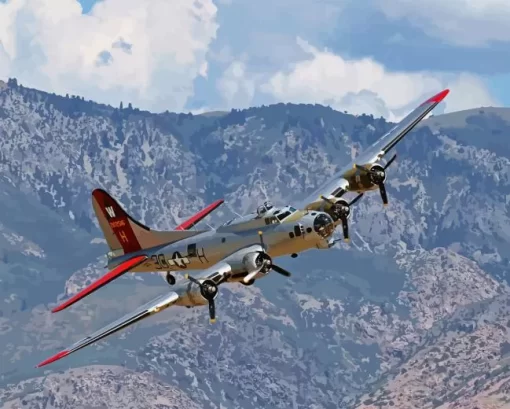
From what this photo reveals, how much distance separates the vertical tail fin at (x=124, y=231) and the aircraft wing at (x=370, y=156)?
47.9ft

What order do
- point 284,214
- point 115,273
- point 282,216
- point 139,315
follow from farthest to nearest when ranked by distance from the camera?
1. point 115,273
2. point 284,214
3. point 282,216
4. point 139,315

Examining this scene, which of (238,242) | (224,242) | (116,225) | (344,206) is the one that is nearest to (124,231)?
(116,225)

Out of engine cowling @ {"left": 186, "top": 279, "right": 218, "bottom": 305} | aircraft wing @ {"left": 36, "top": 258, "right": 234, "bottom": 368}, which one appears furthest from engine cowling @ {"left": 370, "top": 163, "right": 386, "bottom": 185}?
engine cowling @ {"left": 186, "top": 279, "right": 218, "bottom": 305}

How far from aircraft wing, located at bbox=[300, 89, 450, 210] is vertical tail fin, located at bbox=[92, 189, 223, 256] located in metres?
14.6

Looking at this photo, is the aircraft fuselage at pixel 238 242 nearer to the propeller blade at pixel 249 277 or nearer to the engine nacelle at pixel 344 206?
the engine nacelle at pixel 344 206

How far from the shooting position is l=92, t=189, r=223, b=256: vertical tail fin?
13250 centimetres

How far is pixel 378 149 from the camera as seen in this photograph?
14012cm

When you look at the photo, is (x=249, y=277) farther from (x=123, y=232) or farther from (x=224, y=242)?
(x=123, y=232)

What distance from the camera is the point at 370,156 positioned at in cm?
13712

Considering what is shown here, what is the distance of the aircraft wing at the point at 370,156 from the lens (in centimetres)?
12848

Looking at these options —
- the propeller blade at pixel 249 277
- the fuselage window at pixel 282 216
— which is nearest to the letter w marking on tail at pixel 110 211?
the fuselage window at pixel 282 216

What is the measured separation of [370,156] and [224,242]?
80.1 ft

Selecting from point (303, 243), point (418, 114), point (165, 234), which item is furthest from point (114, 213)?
point (418, 114)

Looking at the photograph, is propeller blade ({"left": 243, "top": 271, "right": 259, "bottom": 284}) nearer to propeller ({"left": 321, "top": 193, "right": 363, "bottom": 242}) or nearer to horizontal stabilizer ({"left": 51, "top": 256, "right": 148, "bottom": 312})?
propeller ({"left": 321, "top": 193, "right": 363, "bottom": 242})
